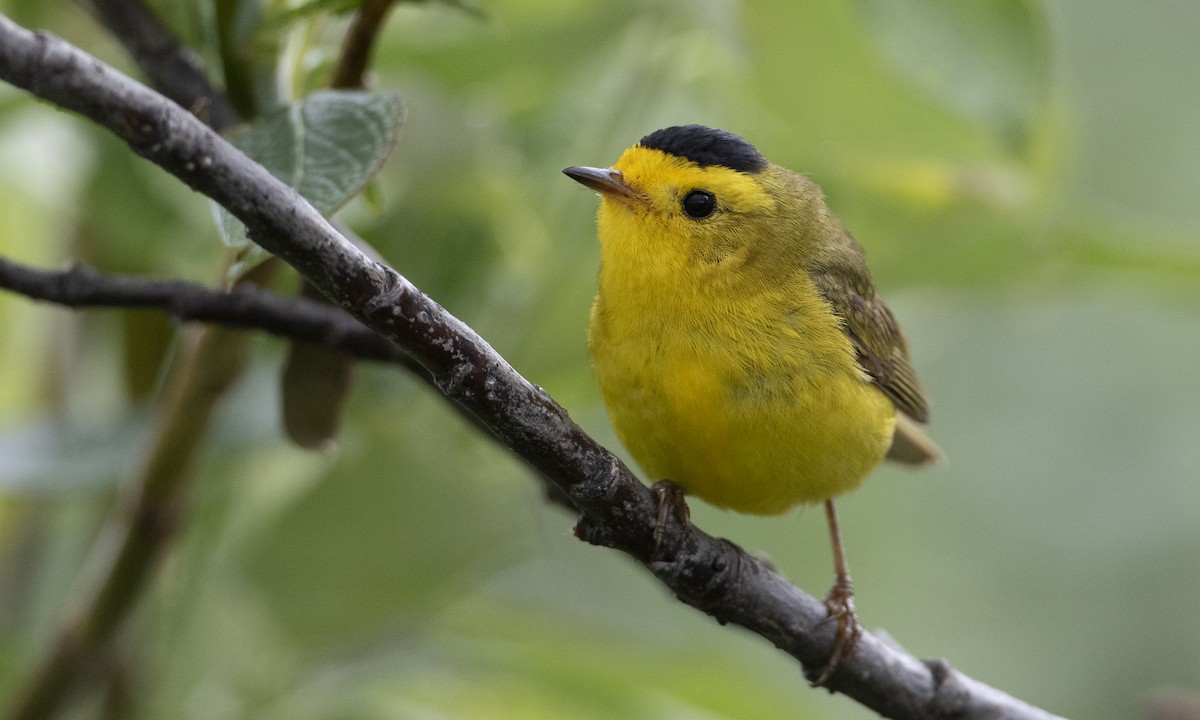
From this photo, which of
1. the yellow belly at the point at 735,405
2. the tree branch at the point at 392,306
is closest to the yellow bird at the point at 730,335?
the yellow belly at the point at 735,405

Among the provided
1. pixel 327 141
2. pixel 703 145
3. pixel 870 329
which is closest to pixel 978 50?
pixel 703 145

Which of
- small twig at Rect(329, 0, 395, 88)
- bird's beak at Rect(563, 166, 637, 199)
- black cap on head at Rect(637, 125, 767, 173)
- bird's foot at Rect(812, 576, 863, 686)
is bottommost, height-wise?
bird's foot at Rect(812, 576, 863, 686)

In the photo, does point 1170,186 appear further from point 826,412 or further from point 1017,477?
point 826,412

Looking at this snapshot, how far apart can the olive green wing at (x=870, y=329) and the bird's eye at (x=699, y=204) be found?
0.14 meters

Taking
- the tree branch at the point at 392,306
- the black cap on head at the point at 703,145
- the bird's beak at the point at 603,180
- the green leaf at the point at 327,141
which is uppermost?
the black cap on head at the point at 703,145

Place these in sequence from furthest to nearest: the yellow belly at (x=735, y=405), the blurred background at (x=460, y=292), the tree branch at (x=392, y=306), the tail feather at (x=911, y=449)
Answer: the tail feather at (x=911, y=449)
the blurred background at (x=460, y=292)
the yellow belly at (x=735, y=405)
the tree branch at (x=392, y=306)

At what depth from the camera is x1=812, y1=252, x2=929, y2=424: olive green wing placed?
61.1 inches

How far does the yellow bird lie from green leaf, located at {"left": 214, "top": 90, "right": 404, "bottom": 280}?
36 centimetres

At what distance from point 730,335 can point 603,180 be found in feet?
0.66

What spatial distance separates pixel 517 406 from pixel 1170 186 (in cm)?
409

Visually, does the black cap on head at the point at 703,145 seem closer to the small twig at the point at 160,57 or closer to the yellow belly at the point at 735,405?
the yellow belly at the point at 735,405

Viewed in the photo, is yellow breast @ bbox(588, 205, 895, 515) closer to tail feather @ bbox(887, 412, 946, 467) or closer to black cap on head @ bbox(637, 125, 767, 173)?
black cap on head @ bbox(637, 125, 767, 173)

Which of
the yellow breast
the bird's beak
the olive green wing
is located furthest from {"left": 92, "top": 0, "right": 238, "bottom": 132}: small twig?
the olive green wing

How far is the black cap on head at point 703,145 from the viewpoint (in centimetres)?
144
